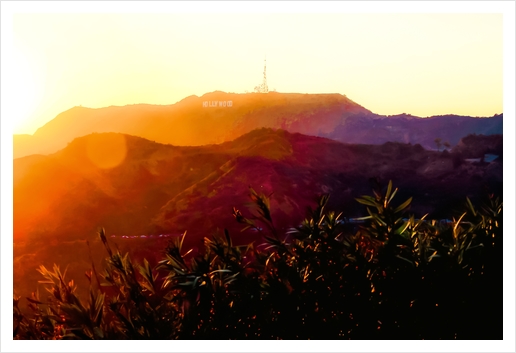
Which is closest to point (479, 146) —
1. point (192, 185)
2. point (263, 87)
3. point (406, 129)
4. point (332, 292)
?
point (406, 129)

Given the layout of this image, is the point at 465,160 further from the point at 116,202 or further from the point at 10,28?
the point at 10,28

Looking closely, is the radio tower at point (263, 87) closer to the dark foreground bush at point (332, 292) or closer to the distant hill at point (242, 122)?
the distant hill at point (242, 122)

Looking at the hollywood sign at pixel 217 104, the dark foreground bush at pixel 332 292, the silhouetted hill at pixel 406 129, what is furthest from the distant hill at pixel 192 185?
the dark foreground bush at pixel 332 292

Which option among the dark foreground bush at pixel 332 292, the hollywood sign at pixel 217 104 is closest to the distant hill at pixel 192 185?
the hollywood sign at pixel 217 104

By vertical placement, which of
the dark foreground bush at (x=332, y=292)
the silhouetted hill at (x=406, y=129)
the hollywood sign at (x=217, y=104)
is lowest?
the dark foreground bush at (x=332, y=292)

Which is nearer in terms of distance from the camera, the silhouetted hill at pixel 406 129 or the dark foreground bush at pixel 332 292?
the dark foreground bush at pixel 332 292

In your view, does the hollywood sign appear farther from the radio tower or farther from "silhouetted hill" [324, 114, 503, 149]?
"silhouetted hill" [324, 114, 503, 149]

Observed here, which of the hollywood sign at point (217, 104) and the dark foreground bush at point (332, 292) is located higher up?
the hollywood sign at point (217, 104)

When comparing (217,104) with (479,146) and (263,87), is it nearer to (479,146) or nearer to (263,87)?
(263,87)
